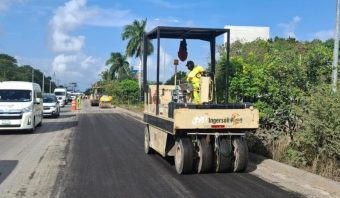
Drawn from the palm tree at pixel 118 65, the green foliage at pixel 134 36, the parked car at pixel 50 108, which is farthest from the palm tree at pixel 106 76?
the parked car at pixel 50 108

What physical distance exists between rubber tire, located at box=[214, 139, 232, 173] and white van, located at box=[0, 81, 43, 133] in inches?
486

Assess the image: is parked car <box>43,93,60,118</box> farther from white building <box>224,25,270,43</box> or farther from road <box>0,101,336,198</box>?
white building <box>224,25,270,43</box>

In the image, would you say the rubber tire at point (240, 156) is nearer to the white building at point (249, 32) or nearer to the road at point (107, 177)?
the road at point (107, 177)

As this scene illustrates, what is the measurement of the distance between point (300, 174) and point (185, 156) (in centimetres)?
238

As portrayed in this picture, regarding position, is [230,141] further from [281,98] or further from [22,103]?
[22,103]

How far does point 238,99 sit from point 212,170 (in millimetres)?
4807

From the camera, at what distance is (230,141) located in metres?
10.9

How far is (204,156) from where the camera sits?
35.0 feet

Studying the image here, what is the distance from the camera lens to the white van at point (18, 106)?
68.1 feet

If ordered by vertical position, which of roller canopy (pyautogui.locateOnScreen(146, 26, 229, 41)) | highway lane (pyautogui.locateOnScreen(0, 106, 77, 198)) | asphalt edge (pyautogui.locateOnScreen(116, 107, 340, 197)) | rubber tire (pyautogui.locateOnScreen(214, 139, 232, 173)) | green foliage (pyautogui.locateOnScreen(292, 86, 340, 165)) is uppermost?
roller canopy (pyautogui.locateOnScreen(146, 26, 229, 41))

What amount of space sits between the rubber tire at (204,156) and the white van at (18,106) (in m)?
12.1

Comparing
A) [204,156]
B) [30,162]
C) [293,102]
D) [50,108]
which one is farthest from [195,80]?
[50,108]

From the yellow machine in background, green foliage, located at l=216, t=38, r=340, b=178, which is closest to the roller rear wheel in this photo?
green foliage, located at l=216, t=38, r=340, b=178

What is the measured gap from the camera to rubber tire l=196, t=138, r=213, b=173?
10680 millimetres
